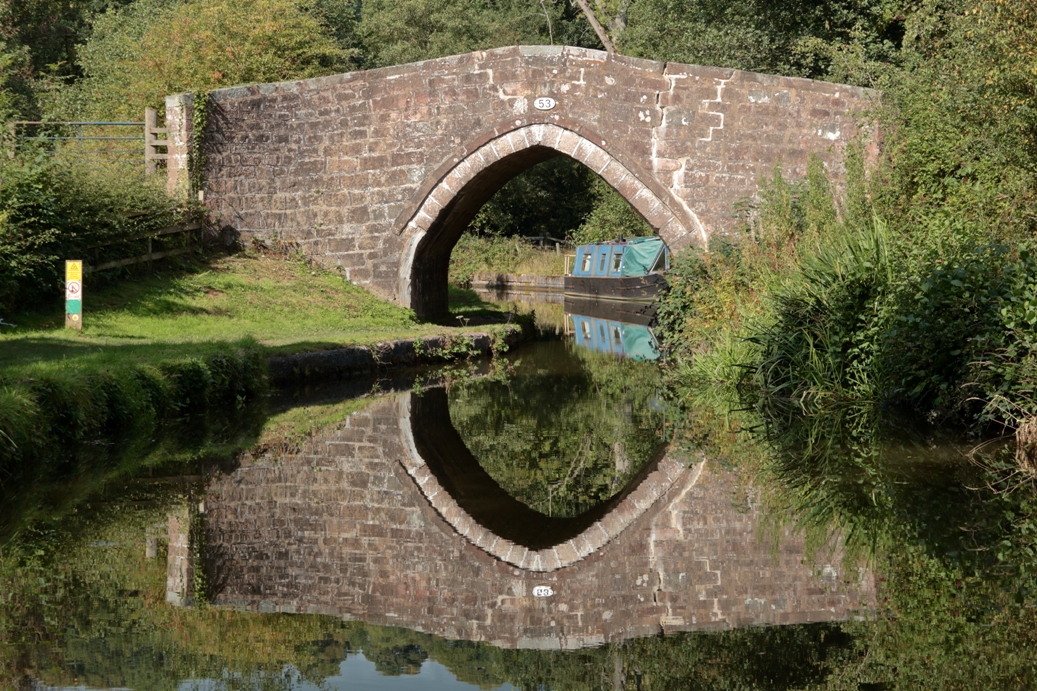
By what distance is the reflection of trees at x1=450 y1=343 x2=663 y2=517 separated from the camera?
712 centimetres

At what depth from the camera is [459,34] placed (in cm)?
3119

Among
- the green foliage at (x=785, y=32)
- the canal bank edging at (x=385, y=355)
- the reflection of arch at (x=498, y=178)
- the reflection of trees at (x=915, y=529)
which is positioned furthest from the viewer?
the green foliage at (x=785, y=32)

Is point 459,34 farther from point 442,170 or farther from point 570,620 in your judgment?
point 570,620

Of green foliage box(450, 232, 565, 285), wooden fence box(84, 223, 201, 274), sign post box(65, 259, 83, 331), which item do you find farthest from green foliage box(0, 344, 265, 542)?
green foliage box(450, 232, 565, 285)

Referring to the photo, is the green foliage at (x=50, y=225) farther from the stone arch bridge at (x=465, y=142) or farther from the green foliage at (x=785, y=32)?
the green foliage at (x=785, y=32)

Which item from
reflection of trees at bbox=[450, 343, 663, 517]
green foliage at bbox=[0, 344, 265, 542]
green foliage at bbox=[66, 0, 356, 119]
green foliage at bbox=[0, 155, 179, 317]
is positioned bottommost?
reflection of trees at bbox=[450, 343, 663, 517]

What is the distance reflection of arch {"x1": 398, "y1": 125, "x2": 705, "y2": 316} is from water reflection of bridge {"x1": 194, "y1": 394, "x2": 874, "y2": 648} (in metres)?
7.25

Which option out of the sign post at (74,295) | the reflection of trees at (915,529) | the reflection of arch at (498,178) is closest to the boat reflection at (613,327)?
the reflection of arch at (498,178)

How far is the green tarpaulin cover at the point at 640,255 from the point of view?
76.2ft

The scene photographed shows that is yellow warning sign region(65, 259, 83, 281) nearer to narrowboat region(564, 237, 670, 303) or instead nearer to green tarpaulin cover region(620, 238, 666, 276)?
narrowboat region(564, 237, 670, 303)

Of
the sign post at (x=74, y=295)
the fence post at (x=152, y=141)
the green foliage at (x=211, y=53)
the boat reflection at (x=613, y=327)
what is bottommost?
the boat reflection at (x=613, y=327)

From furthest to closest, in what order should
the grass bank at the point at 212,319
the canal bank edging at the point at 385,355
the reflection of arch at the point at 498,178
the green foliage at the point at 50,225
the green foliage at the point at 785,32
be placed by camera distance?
the green foliage at the point at 785,32, the reflection of arch at the point at 498,178, the green foliage at the point at 50,225, the canal bank edging at the point at 385,355, the grass bank at the point at 212,319

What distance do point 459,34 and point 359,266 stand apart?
17410 mm

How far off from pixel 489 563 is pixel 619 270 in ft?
64.3
